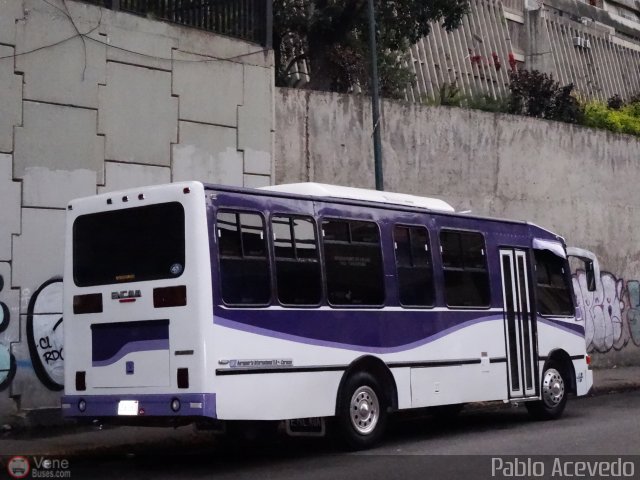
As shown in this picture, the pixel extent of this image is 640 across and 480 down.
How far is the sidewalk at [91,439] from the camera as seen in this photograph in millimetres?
11930

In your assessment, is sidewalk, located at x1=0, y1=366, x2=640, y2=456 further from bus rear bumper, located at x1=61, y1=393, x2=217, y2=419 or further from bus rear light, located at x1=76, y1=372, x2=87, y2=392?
bus rear light, located at x1=76, y1=372, x2=87, y2=392

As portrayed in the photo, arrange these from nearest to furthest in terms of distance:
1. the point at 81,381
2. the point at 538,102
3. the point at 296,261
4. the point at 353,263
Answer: the point at 81,381 < the point at 296,261 < the point at 353,263 < the point at 538,102

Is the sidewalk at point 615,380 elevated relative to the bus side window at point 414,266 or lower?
lower

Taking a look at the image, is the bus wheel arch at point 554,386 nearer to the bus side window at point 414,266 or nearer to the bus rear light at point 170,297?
the bus side window at point 414,266

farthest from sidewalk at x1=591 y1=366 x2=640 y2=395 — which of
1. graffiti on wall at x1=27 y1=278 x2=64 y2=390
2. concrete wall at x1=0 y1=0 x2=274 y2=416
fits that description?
graffiti on wall at x1=27 y1=278 x2=64 y2=390

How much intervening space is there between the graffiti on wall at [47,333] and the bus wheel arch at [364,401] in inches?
168

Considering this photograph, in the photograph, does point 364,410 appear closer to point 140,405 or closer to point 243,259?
point 243,259

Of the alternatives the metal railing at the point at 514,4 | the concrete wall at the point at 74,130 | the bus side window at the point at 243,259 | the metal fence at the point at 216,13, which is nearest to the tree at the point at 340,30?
the metal fence at the point at 216,13

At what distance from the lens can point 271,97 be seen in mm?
16984

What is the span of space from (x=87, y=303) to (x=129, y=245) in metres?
0.83

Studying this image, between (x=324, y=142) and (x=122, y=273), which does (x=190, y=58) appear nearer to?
(x=324, y=142)

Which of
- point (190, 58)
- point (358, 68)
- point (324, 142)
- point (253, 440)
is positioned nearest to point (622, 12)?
point (358, 68)

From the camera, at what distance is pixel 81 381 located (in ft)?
37.1

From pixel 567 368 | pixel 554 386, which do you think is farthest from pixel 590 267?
pixel 554 386
